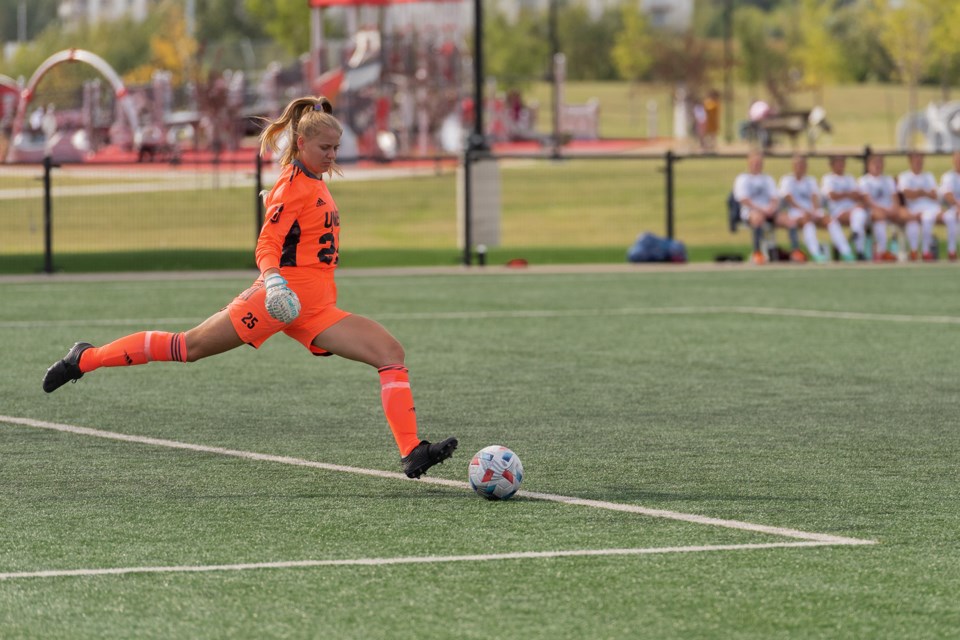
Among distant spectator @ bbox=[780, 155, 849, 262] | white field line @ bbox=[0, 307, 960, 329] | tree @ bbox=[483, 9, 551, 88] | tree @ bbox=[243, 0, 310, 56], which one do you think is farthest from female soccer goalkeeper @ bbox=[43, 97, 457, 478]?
tree @ bbox=[483, 9, 551, 88]

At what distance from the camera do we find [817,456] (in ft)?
28.8

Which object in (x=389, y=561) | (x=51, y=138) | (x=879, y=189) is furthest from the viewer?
(x=51, y=138)

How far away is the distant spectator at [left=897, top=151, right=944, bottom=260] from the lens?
967 inches

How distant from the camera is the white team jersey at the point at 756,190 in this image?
24094mm

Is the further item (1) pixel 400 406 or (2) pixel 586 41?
(2) pixel 586 41

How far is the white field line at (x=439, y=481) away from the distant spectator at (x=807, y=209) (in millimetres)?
16158

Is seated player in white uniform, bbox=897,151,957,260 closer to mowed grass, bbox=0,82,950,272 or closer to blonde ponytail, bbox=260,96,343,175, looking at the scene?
mowed grass, bbox=0,82,950,272

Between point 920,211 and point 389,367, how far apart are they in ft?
59.9

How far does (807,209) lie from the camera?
24.5 metres

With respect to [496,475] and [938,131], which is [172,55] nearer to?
[938,131]

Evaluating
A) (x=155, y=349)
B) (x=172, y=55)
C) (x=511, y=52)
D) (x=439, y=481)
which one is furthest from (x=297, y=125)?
(x=511, y=52)

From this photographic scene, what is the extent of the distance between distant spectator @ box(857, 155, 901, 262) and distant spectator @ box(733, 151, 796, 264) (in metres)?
1.18

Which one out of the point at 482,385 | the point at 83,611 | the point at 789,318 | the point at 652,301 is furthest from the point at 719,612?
the point at 652,301

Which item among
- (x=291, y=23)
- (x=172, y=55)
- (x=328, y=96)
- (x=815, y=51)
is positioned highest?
(x=291, y=23)
